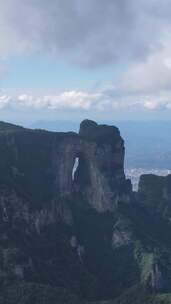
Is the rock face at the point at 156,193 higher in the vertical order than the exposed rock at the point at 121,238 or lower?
higher

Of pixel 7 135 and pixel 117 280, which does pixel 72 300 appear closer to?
pixel 117 280

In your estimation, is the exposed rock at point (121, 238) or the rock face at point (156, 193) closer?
the exposed rock at point (121, 238)

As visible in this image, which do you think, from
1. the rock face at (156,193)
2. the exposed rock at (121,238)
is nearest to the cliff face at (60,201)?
the exposed rock at (121,238)

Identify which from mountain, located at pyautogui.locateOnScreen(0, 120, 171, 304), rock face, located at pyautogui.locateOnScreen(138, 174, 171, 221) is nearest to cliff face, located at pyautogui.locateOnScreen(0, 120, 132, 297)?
mountain, located at pyautogui.locateOnScreen(0, 120, 171, 304)

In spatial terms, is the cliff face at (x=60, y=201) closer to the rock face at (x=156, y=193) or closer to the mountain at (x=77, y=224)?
the mountain at (x=77, y=224)

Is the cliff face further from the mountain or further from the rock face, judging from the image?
the rock face

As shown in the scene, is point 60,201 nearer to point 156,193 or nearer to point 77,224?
point 77,224

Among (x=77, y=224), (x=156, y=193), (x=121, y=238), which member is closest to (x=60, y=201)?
(x=77, y=224)

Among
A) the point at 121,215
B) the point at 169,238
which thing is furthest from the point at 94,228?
the point at 169,238
